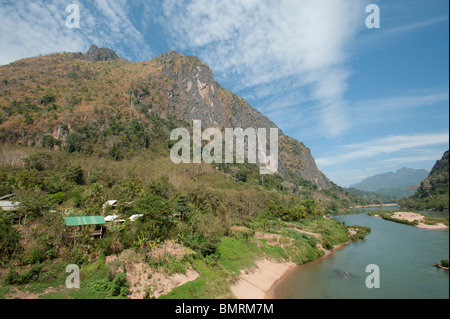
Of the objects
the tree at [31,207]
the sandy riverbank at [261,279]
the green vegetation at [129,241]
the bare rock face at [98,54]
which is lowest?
the sandy riverbank at [261,279]

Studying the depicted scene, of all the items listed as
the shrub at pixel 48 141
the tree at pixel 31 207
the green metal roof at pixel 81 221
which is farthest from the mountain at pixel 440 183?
the shrub at pixel 48 141

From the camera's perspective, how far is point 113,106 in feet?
270

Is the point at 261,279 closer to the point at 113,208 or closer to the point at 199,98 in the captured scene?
the point at 113,208

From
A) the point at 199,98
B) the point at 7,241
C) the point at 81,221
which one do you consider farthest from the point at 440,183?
the point at 199,98

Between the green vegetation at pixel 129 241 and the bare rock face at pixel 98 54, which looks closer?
the green vegetation at pixel 129 241

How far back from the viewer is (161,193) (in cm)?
3334

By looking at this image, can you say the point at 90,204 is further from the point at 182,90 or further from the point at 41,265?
the point at 182,90

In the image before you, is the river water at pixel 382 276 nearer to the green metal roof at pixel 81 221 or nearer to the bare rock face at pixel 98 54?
the green metal roof at pixel 81 221

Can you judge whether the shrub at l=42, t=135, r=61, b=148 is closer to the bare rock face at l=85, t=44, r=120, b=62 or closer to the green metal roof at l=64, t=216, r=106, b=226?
the green metal roof at l=64, t=216, r=106, b=226

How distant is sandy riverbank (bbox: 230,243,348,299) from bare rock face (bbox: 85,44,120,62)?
7023 inches

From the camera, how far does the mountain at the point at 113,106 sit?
195 ft

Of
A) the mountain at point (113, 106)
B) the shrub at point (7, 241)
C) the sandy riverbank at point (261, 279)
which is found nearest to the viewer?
the shrub at point (7, 241)
